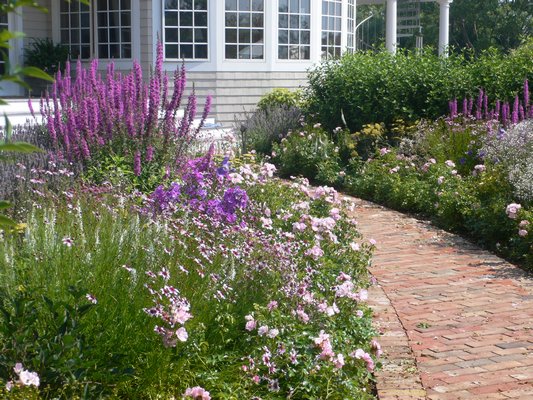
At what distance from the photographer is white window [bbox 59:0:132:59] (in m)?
17.6

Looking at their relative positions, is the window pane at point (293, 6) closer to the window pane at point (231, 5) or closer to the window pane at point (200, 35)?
the window pane at point (231, 5)

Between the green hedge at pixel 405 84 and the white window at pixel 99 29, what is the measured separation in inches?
185

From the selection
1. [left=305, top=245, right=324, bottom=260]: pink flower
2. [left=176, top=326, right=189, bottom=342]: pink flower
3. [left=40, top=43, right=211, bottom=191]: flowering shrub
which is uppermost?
[left=40, top=43, right=211, bottom=191]: flowering shrub

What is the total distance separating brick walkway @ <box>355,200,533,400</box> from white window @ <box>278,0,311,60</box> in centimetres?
1009

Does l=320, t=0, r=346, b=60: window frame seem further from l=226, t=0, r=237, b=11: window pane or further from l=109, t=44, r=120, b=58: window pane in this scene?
l=109, t=44, r=120, b=58: window pane

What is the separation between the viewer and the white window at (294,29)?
59.6ft

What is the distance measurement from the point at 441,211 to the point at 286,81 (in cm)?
984

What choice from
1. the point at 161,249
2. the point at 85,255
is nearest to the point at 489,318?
the point at 161,249

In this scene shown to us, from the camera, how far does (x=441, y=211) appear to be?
888cm

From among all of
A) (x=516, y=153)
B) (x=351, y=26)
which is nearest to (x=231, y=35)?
(x=351, y=26)

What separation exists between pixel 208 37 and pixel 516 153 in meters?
9.42

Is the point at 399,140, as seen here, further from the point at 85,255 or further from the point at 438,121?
the point at 85,255

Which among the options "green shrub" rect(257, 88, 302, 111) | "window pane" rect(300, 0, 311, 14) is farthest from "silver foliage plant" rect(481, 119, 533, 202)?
"window pane" rect(300, 0, 311, 14)

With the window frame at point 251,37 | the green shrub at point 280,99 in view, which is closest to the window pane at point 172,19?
the window frame at point 251,37
